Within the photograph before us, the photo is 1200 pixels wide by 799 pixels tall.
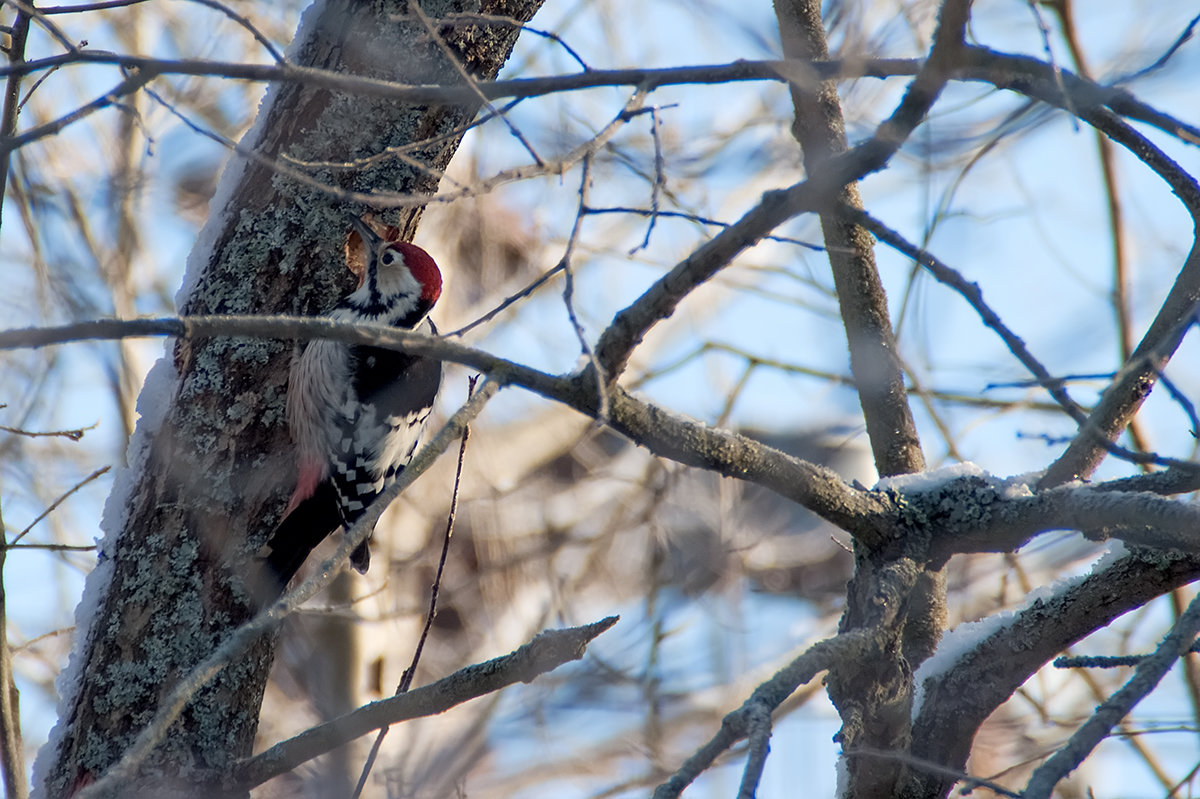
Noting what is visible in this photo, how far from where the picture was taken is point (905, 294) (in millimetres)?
3783

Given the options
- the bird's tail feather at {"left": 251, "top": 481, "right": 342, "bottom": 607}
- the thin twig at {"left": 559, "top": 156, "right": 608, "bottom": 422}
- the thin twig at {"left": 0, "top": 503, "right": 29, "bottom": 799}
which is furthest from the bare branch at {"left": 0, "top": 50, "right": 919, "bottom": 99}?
the bird's tail feather at {"left": 251, "top": 481, "right": 342, "bottom": 607}

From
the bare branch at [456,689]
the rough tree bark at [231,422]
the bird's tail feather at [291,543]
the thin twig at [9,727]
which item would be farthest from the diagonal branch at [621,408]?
the bird's tail feather at [291,543]

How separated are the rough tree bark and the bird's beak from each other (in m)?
0.08

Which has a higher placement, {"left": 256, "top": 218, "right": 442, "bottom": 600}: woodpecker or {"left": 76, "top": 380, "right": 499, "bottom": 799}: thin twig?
{"left": 256, "top": 218, "right": 442, "bottom": 600}: woodpecker

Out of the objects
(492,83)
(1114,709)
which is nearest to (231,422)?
(492,83)

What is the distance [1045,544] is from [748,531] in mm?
3422

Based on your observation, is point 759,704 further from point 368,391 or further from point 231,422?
point 368,391

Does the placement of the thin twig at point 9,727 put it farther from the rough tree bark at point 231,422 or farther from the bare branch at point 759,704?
the bare branch at point 759,704

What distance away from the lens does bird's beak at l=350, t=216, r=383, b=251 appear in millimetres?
2971

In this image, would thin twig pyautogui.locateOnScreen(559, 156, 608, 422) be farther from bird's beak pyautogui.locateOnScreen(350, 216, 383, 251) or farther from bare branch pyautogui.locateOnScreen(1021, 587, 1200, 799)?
bird's beak pyautogui.locateOnScreen(350, 216, 383, 251)

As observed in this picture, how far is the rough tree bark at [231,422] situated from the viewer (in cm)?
250

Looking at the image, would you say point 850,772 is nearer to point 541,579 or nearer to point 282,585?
point 282,585

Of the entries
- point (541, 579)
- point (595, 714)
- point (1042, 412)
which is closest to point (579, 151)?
point (1042, 412)

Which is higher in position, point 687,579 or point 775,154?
point 775,154
